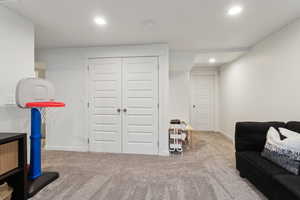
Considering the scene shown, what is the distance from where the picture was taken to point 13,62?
2.20 metres

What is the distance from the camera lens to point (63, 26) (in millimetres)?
2629

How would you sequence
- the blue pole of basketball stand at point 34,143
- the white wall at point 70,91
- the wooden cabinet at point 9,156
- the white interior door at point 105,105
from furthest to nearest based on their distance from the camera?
the white wall at point 70,91 → the white interior door at point 105,105 → the blue pole of basketball stand at point 34,143 → the wooden cabinet at point 9,156

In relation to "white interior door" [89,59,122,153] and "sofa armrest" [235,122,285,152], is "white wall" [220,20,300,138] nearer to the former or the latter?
"sofa armrest" [235,122,285,152]

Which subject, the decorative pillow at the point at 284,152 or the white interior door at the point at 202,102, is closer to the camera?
the decorative pillow at the point at 284,152

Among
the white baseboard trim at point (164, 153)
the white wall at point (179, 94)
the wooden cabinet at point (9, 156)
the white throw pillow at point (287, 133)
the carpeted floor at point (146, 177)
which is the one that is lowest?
the carpeted floor at point (146, 177)

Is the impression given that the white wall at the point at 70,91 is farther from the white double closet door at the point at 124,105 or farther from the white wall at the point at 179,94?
the white wall at the point at 179,94

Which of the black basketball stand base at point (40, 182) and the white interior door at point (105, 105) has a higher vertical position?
the white interior door at point (105, 105)

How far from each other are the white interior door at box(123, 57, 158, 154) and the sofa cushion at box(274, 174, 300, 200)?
218 cm

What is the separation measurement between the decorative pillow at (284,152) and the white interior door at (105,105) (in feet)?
8.66

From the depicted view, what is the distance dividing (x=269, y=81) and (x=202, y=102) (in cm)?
300

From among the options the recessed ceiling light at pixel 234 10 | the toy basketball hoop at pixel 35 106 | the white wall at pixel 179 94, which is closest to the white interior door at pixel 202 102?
the white wall at pixel 179 94

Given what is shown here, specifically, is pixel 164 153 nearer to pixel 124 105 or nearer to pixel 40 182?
pixel 124 105

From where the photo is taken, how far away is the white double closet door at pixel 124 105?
3432 millimetres

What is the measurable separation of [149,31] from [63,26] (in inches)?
55.9
